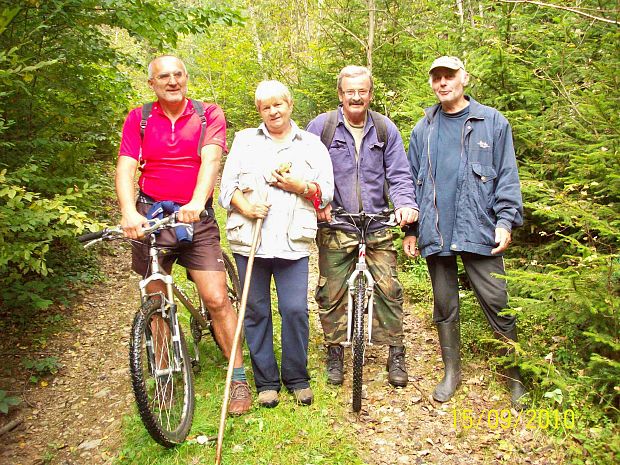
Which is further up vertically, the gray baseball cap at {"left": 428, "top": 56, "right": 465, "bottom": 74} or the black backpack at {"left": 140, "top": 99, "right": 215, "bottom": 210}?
the gray baseball cap at {"left": 428, "top": 56, "right": 465, "bottom": 74}

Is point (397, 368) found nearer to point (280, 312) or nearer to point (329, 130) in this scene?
point (280, 312)

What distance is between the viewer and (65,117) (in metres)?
5.34

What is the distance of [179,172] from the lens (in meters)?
3.76

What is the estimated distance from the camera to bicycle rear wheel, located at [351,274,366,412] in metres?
3.85

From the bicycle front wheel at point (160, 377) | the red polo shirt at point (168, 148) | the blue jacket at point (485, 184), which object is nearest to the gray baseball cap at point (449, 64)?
the blue jacket at point (485, 184)

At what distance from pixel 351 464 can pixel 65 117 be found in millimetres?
4593

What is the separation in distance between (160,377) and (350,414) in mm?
1588

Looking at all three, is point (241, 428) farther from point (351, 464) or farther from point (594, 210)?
point (594, 210)

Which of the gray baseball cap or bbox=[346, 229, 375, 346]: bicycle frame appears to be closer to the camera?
the gray baseball cap

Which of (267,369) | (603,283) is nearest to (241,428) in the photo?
(267,369)

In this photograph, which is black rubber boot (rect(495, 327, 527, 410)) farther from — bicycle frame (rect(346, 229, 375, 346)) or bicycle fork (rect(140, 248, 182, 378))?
bicycle fork (rect(140, 248, 182, 378))

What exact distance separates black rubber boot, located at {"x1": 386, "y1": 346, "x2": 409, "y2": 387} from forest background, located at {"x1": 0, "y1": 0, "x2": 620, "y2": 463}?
0.94 metres

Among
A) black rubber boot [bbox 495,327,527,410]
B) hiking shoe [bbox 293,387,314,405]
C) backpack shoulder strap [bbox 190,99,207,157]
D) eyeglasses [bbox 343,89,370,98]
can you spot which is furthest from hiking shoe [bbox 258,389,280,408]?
eyeglasses [bbox 343,89,370,98]

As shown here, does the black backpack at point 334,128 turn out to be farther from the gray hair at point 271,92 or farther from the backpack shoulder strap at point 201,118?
the backpack shoulder strap at point 201,118
